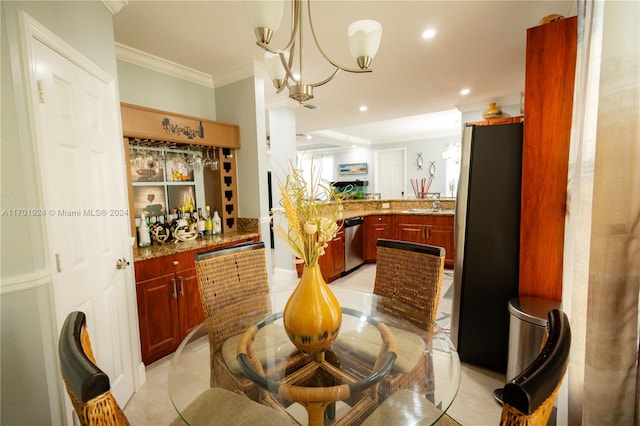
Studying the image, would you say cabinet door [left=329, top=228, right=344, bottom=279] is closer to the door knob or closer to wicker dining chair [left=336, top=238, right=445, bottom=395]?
wicker dining chair [left=336, top=238, right=445, bottom=395]

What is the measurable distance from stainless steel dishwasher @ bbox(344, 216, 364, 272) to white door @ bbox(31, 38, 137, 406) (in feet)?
9.73

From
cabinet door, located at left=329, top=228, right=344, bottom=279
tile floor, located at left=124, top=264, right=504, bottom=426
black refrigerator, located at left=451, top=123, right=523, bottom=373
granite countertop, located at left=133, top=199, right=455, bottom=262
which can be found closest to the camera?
tile floor, located at left=124, top=264, right=504, bottom=426

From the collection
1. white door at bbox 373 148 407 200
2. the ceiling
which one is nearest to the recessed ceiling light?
the ceiling

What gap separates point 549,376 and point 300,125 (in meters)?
5.73

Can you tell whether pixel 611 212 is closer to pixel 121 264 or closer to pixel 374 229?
pixel 121 264

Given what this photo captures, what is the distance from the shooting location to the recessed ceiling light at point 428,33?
2.37m

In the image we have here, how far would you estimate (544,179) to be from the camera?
1743 millimetres

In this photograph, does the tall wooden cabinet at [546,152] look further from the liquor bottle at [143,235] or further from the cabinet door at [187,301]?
the liquor bottle at [143,235]

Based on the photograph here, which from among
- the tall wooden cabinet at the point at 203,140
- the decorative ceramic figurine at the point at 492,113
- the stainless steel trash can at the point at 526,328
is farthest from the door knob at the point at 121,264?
the decorative ceramic figurine at the point at 492,113

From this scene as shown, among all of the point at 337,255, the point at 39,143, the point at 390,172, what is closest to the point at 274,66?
the point at 39,143

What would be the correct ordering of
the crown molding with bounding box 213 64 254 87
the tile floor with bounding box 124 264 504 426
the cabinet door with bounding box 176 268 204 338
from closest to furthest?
Result: 1. the tile floor with bounding box 124 264 504 426
2. the cabinet door with bounding box 176 268 204 338
3. the crown molding with bounding box 213 64 254 87

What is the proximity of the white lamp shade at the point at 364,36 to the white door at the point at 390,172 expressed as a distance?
25.8 feet

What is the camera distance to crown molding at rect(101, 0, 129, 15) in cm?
176

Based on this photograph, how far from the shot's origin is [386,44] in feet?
8.47
